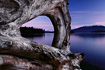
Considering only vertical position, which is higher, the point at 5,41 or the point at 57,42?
the point at 5,41

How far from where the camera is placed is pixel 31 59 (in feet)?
6.41

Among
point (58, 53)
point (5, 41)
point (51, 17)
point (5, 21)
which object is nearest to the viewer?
point (5, 41)

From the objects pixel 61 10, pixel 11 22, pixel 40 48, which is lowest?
pixel 40 48

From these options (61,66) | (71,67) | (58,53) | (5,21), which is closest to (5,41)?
(5,21)

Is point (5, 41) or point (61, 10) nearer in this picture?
point (5, 41)

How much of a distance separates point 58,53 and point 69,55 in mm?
439

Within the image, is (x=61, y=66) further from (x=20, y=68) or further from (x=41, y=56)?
(x=20, y=68)

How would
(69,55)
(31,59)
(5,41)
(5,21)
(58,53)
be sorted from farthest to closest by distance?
(69,55)
(58,53)
(31,59)
(5,21)
(5,41)

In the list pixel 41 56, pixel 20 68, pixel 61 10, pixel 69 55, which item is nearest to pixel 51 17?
pixel 61 10

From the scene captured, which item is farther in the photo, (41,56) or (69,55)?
(69,55)

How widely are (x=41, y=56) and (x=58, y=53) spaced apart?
0.43m

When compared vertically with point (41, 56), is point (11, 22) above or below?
above

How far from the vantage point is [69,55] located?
8.40 ft

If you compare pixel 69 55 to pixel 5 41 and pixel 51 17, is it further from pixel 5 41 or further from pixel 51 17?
pixel 5 41
